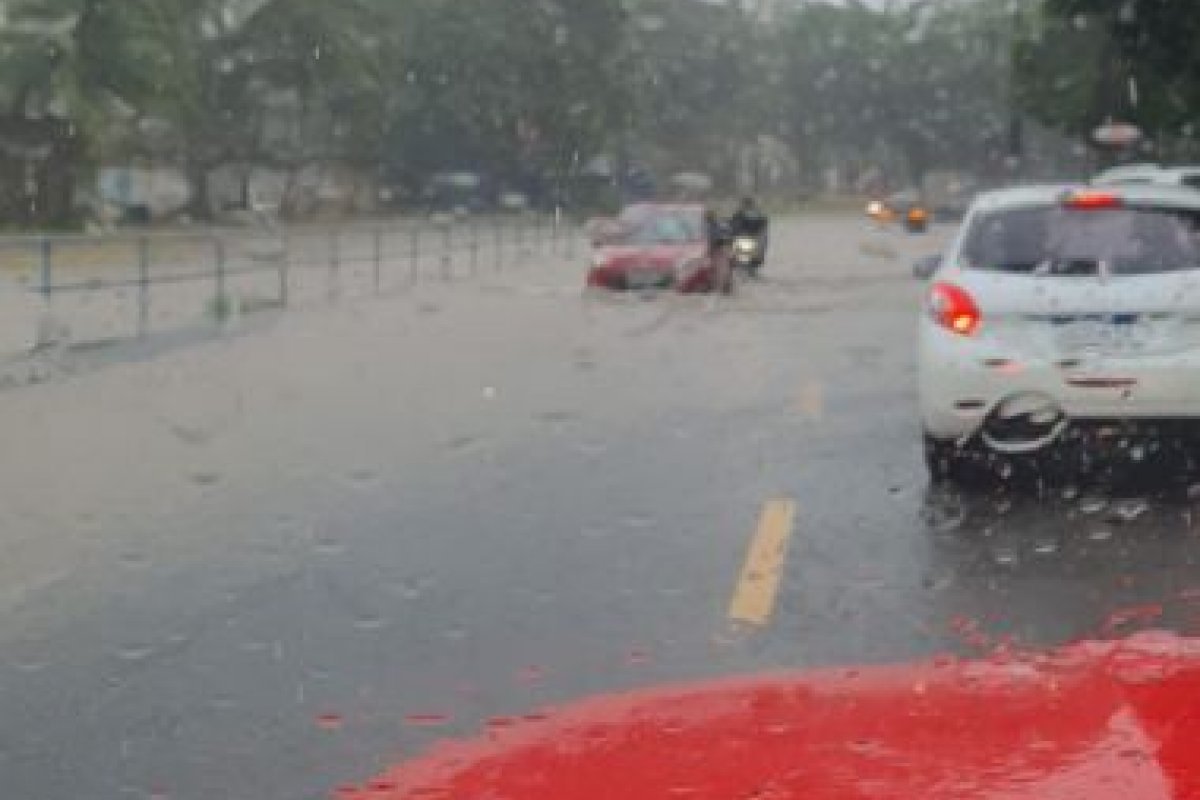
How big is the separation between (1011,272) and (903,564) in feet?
6.97

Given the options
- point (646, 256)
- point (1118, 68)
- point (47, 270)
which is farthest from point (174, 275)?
point (1118, 68)

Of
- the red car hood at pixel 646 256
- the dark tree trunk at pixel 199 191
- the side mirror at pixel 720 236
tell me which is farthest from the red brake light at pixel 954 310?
the dark tree trunk at pixel 199 191

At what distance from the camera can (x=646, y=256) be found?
28.4 m

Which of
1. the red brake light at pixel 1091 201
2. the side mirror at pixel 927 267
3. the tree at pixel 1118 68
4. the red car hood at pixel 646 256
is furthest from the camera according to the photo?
the red car hood at pixel 646 256

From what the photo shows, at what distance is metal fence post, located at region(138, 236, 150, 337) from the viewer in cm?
2061

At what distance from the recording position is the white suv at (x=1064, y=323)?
891cm

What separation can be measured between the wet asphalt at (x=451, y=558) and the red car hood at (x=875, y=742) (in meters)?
0.83

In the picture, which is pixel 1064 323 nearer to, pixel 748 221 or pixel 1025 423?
pixel 1025 423

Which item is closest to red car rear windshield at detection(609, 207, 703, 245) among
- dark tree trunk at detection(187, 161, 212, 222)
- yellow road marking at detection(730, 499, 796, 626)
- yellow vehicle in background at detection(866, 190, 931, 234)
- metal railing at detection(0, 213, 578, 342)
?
metal railing at detection(0, 213, 578, 342)

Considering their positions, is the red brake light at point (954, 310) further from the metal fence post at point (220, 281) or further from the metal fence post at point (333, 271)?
the metal fence post at point (333, 271)

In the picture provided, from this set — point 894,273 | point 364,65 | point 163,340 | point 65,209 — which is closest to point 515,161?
point 364,65

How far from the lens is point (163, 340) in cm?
2041

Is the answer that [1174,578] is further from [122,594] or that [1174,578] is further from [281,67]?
[281,67]

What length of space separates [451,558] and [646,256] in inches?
811
